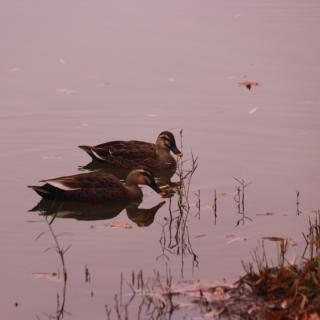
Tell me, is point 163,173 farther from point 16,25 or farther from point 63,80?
point 16,25

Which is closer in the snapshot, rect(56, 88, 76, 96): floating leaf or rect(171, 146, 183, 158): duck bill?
rect(171, 146, 183, 158): duck bill

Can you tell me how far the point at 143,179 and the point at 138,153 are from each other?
5.02 feet

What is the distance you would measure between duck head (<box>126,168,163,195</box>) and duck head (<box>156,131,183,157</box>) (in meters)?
1.47

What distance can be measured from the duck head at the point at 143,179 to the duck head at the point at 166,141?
1.47 m

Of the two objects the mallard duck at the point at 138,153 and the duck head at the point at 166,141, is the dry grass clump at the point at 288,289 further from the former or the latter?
the duck head at the point at 166,141

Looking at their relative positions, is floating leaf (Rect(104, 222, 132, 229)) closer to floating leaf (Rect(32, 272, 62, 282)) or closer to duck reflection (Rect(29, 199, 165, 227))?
duck reflection (Rect(29, 199, 165, 227))

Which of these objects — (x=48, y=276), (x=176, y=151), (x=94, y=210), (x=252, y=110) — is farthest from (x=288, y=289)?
(x=252, y=110)

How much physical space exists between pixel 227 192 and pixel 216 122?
324cm

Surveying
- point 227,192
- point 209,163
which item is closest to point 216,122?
point 209,163

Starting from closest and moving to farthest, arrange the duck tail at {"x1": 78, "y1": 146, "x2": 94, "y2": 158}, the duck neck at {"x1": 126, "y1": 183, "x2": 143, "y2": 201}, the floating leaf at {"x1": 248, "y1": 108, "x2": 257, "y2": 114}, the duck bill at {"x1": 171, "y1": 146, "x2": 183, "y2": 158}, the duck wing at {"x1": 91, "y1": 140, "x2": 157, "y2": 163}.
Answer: the duck neck at {"x1": 126, "y1": 183, "x2": 143, "y2": 201}
the duck tail at {"x1": 78, "y1": 146, "x2": 94, "y2": 158}
the duck wing at {"x1": 91, "y1": 140, "x2": 157, "y2": 163}
the duck bill at {"x1": 171, "y1": 146, "x2": 183, "y2": 158}
the floating leaf at {"x1": 248, "y1": 108, "x2": 257, "y2": 114}

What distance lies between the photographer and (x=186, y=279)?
845 cm

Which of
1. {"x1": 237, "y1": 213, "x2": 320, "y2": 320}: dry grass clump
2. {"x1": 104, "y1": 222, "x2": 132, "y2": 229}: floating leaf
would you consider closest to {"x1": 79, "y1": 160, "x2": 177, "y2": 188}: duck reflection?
{"x1": 104, "y1": 222, "x2": 132, "y2": 229}: floating leaf

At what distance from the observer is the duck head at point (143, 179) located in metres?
12.0

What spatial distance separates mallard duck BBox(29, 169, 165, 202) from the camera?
37.3ft
